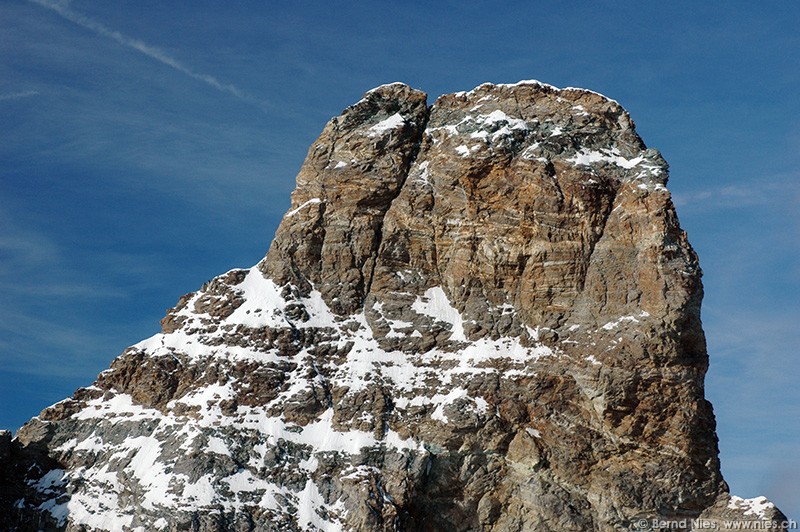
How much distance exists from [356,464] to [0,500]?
24404 mm

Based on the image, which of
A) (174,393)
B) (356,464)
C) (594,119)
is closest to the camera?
(356,464)

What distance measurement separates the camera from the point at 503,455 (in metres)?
88.5

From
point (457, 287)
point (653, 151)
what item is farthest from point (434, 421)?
point (653, 151)

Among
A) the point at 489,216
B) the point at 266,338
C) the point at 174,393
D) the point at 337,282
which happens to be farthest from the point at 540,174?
the point at 174,393

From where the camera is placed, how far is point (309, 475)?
288 feet

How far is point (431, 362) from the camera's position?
307 ft

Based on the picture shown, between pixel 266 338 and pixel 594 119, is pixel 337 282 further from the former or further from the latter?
pixel 594 119

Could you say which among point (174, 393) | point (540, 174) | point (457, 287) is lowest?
point (174, 393)

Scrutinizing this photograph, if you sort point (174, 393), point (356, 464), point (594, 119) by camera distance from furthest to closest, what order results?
point (594, 119), point (174, 393), point (356, 464)

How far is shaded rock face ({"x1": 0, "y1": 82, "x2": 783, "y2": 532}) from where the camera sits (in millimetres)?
87062

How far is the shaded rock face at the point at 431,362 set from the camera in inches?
3428

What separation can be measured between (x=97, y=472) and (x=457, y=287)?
93.6 ft

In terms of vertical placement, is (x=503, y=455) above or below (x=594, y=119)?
below

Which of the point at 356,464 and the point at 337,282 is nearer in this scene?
the point at 356,464
